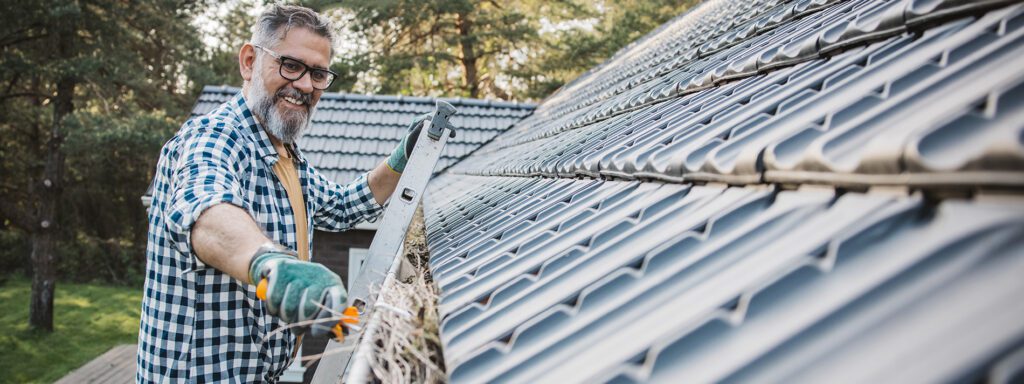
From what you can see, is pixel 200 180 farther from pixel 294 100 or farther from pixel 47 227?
pixel 47 227

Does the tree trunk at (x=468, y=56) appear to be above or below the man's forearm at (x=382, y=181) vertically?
above

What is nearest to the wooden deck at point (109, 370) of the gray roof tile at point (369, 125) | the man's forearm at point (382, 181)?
the gray roof tile at point (369, 125)

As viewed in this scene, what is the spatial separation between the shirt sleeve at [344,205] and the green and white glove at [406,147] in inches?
7.8

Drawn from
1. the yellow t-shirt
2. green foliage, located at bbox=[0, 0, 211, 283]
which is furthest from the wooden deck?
the yellow t-shirt

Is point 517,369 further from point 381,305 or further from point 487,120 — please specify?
point 487,120

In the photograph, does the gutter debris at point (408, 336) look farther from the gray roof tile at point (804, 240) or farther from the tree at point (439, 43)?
the tree at point (439, 43)

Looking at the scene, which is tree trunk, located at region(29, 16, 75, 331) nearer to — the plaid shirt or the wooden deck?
the wooden deck

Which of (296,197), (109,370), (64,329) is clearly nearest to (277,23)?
(296,197)

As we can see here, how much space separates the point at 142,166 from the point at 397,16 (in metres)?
9.92

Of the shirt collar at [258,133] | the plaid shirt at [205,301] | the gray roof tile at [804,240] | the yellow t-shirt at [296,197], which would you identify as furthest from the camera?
the yellow t-shirt at [296,197]

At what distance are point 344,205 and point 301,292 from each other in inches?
79.8

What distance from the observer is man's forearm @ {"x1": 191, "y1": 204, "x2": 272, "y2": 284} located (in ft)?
5.77

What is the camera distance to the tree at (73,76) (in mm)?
13945

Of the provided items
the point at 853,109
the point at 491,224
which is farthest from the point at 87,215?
the point at 853,109
